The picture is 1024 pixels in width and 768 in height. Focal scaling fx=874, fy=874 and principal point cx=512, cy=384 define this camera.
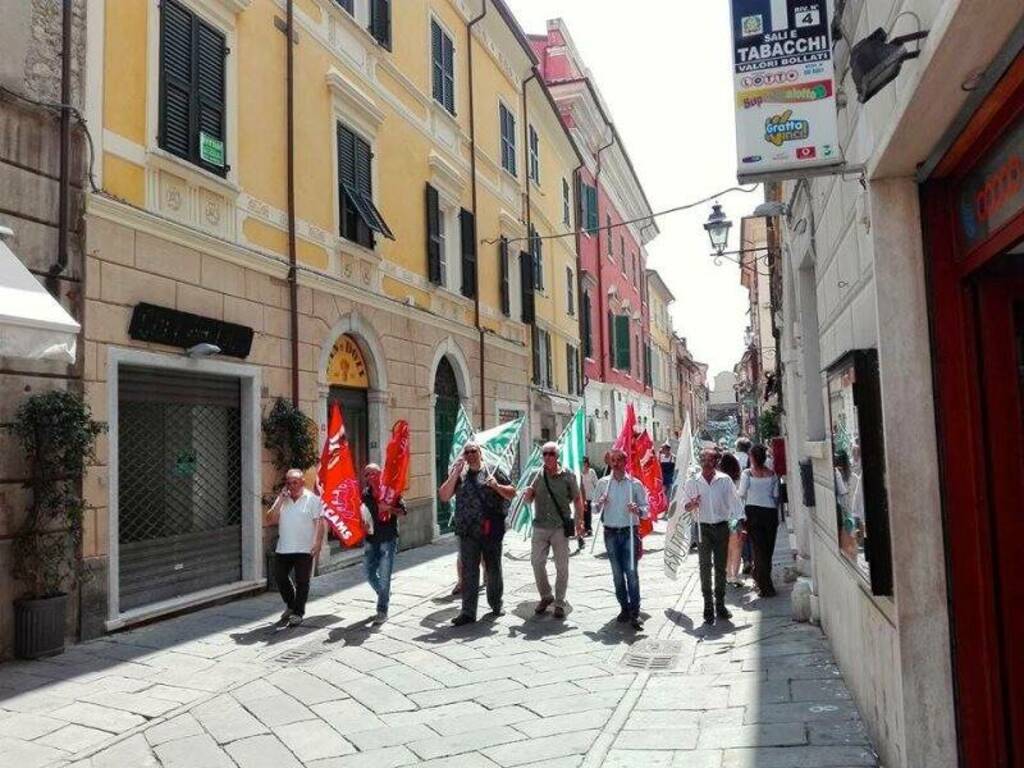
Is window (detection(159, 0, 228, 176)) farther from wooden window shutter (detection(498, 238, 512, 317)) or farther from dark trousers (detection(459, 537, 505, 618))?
wooden window shutter (detection(498, 238, 512, 317))

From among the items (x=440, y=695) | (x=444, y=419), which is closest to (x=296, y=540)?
(x=440, y=695)

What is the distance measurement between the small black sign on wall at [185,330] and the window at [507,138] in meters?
11.2

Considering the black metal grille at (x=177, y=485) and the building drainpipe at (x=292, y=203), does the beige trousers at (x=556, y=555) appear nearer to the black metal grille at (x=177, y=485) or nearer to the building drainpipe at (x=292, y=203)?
the black metal grille at (x=177, y=485)

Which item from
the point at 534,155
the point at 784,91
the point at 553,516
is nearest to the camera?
the point at 784,91

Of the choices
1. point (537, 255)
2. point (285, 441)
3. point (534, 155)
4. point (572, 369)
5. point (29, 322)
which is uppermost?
point (534, 155)

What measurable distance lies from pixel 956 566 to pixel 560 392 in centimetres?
2085

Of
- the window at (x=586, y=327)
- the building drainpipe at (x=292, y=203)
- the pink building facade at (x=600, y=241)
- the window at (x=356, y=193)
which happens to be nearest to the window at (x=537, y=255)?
the pink building facade at (x=600, y=241)

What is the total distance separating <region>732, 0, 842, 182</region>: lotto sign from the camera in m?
4.04

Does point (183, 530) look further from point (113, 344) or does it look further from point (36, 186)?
point (36, 186)

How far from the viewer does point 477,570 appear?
8.59m

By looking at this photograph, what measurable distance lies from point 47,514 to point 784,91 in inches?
260

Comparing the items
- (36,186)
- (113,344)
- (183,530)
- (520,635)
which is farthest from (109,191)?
(520,635)

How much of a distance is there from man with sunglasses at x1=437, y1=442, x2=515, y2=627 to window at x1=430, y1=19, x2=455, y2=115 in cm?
962

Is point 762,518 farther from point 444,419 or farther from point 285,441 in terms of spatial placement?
point 444,419
